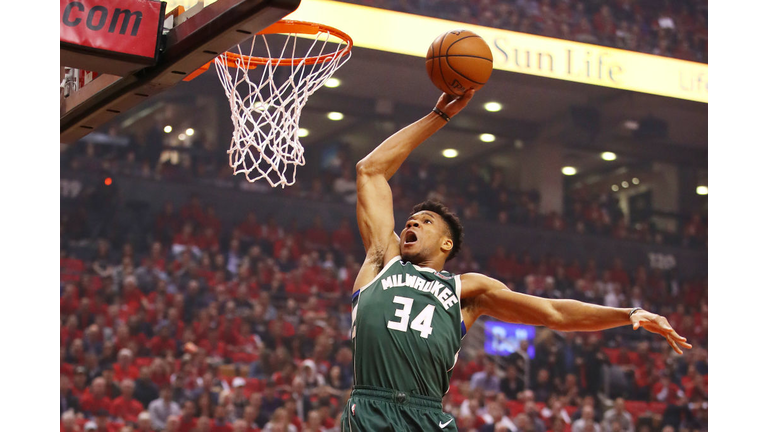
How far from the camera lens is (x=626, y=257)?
46.9 ft

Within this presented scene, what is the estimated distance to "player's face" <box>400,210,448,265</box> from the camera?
3.93m

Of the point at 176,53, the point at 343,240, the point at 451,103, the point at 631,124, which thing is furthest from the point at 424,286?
the point at 631,124

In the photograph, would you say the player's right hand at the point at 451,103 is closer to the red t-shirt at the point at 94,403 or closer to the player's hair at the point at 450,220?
the player's hair at the point at 450,220

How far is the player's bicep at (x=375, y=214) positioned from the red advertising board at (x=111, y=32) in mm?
1103

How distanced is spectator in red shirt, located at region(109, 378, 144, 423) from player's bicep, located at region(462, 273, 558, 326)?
5.88m

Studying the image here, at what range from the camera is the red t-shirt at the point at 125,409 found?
874 centimetres

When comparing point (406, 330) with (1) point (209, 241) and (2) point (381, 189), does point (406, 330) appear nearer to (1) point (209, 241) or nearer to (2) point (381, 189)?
(2) point (381, 189)

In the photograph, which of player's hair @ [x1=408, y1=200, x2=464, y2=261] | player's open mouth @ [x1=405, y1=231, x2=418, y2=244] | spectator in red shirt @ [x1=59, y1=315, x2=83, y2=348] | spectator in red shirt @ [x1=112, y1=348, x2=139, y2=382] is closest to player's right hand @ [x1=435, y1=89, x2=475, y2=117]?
player's hair @ [x1=408, y1=200, x2=464, y2=261]

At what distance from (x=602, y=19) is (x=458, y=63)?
36.2 feet

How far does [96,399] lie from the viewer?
883 centimetres

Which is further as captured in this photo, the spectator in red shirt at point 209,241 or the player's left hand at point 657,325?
the spectator in red shirt at point 209,241

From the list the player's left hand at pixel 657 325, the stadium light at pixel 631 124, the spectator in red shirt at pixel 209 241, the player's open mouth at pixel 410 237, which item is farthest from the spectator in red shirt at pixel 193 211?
the player's left hand at pixel 657 325

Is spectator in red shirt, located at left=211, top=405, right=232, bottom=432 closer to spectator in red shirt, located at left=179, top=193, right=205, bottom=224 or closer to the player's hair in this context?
spectator in red shirt, located at left=179, top=193, right=205, bottom=224
